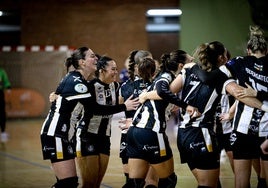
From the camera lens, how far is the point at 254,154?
22.1 feet

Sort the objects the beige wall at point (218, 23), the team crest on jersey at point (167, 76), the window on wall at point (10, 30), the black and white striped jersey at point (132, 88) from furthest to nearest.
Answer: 1. the window on wall at point (10, 30)
2. the beige wall at point (218, 23)
3. the black and white striped jersey at point (132, 88)
4. the team crest on jersey at point (167, 76)

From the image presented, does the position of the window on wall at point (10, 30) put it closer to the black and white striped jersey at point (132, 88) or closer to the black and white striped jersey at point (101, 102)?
the black and white striped jersey at point (132, 88)

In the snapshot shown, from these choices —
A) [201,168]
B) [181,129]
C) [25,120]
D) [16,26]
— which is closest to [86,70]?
[181,129]

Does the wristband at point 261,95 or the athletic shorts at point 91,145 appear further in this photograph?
the athletic shorts at point 91,145

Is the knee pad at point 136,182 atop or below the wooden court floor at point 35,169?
atop

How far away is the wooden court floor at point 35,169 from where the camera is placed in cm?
1064

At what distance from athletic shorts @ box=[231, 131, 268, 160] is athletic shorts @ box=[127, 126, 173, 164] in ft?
2.78

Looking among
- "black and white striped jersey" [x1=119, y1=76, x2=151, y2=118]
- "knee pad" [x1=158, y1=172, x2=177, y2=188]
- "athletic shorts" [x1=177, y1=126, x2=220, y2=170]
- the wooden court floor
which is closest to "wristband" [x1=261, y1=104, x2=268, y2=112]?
"athletic shorts" [x1=177, y1=126, x2=220, y2=170]

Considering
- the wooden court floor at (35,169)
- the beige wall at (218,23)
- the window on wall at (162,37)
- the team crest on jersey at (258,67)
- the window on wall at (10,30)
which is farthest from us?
the window on wall at (162,37)

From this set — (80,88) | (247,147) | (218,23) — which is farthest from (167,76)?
(218,23)

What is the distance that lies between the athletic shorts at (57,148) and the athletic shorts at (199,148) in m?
1.37

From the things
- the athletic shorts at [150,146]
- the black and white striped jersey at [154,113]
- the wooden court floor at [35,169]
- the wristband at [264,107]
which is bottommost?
the wooden court floor at [35,169]

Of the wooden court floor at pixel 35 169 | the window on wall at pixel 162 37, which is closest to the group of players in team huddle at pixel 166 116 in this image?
the wooden court floor at pixel 35 169

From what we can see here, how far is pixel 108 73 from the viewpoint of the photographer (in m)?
8.30
